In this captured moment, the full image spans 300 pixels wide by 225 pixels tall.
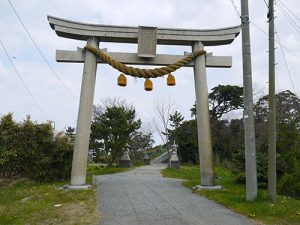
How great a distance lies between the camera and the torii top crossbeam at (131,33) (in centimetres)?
1276

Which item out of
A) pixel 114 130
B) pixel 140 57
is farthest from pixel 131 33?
pixel 114 130

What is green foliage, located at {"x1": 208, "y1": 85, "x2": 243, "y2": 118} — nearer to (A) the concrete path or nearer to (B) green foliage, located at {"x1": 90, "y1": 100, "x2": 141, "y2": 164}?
(B) green foliage, located at {"x1": 90, "y1": 100, "x2": 141, "y2": 164}

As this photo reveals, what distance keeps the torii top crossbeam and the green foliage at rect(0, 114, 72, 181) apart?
5187 millimetres

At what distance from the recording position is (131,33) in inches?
515

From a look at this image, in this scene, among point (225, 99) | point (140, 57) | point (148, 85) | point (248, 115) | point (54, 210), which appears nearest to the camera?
point (54, 210)

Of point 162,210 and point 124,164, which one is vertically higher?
point 124,164

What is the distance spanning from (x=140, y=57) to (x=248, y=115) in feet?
Answer: 17.3

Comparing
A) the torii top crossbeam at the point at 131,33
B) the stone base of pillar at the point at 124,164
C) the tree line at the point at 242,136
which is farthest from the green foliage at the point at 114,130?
the torii top crossbeam at the point at 131,33

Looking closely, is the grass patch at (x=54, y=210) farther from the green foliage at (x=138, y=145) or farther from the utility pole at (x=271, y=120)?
the green foliage at (x=138, y=145)

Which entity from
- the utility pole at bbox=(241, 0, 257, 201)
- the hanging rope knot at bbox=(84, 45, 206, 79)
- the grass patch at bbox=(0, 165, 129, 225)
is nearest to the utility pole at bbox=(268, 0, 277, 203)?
the utility pole at bbox=(241, 0, 257, 201)

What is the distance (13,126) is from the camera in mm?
15555

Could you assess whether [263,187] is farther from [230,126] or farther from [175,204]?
[230,126]

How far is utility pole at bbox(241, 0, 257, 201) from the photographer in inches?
353

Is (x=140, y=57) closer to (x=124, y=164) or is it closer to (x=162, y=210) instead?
(x=162, y=210)
